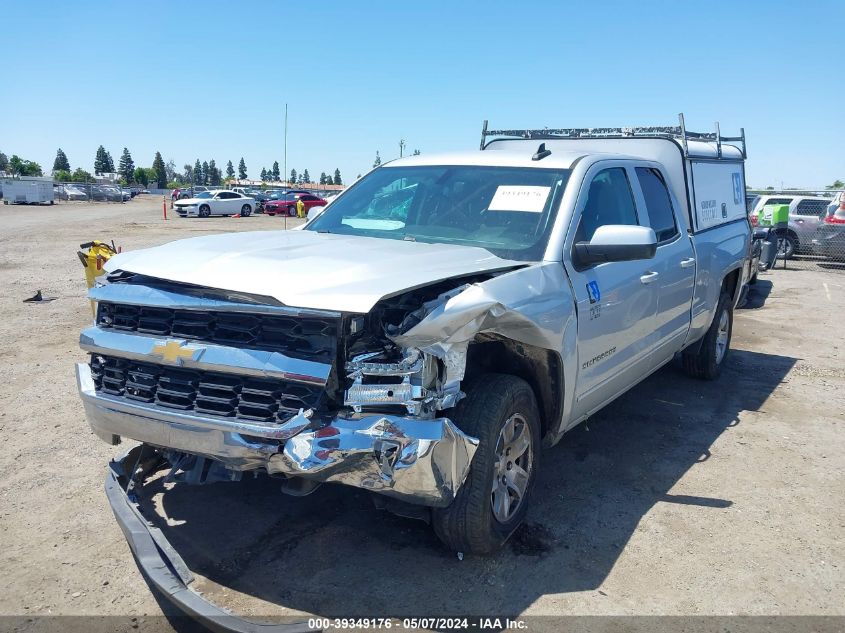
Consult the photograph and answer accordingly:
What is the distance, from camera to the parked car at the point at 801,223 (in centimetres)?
1916

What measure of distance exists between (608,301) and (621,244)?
1.80 ft

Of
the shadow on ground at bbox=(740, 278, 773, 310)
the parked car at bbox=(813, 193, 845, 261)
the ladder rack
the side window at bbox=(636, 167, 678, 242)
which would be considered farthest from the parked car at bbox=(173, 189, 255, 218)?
the side window at bbox=(636, 167, 678, 242)

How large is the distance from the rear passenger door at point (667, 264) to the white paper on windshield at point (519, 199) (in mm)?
1185

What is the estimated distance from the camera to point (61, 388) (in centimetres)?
614

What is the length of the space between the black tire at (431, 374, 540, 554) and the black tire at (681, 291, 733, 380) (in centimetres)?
389

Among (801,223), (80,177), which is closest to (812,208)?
(801,223)

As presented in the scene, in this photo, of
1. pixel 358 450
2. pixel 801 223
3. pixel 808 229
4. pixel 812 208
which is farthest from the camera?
pixel 812 208

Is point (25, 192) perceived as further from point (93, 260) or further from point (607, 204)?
point (607, 204)

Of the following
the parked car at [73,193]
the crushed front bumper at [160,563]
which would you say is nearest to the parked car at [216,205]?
the parked car at [73,193]

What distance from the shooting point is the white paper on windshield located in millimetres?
4246

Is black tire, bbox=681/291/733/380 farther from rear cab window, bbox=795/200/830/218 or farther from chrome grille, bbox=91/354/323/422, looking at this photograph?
rear cab window, bbox=795/200/830/218

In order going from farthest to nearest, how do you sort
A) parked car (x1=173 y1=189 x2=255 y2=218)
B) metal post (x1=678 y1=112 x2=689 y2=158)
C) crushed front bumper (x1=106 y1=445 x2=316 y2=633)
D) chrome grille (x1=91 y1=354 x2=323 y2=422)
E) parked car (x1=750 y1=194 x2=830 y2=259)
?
parked car (x1=173 y1=189 x2=255 y2=218)
parked car (x1=750 y1=194 x2=830 y2=259)
metal post (x1=678 y1=112 x2=689 y2=158)
chrome grille (x1=91 y1=354 x2=323 y2=422)
crushed front bumper (x1=106 y1=445 x2=316 y2=633)

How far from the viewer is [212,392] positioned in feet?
10.3

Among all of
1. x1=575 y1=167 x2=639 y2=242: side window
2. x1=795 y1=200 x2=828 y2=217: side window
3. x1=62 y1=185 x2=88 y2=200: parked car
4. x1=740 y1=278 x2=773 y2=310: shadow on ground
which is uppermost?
x1=575 y1=167 x2=639 y2=242: side window
